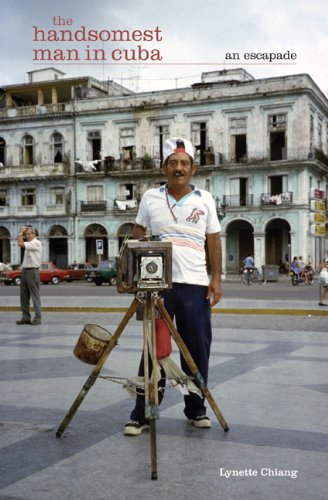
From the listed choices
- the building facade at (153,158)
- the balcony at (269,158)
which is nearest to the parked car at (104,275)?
the building facade at (153,158)

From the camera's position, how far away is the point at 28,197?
1964 inches

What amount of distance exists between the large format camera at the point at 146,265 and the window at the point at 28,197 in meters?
46.3

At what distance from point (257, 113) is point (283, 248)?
347 inches

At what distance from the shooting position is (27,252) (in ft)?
38.5

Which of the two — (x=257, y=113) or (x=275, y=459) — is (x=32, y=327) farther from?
(x=257, y=113)

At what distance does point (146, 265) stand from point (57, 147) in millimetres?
46364

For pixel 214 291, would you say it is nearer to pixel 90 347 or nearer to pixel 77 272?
pixel 90 347

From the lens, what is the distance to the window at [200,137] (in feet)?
150

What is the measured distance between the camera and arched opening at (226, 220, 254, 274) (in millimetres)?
45406

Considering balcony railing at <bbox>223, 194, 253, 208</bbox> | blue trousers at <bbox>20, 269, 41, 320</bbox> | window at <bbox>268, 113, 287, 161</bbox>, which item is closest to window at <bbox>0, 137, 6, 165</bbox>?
balcony railing at <bbox>223, 194, 253, 208</bbox>

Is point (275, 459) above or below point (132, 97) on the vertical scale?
below

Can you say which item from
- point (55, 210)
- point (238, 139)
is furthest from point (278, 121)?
point (55, 210)

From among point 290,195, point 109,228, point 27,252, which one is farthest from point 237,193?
point 27,252

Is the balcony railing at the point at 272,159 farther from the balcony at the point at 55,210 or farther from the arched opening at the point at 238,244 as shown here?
the balcony at the point at 55,210
